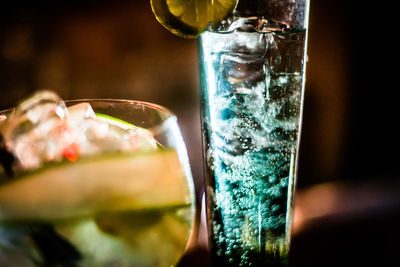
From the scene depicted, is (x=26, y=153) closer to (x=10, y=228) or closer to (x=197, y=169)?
(x=10, y=228)

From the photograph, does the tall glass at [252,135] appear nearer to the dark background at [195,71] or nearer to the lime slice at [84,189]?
the lime slice at [84,189]

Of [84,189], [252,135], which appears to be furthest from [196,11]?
[84,189]

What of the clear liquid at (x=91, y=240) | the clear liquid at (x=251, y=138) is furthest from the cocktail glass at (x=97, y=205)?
the clear liquid at (x=251, y=138)

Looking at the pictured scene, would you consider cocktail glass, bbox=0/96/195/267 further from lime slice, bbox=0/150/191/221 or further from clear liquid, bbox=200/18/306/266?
clear liquid, bbox=200/18/306/266

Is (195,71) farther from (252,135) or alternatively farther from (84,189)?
(84,189)

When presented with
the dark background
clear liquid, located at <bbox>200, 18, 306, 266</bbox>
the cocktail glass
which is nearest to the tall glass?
clear liquid, located at <bbox>200, 18, 306, 266</bbox>

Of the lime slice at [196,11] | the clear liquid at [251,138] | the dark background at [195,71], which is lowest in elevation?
the dark background at [195,71]
